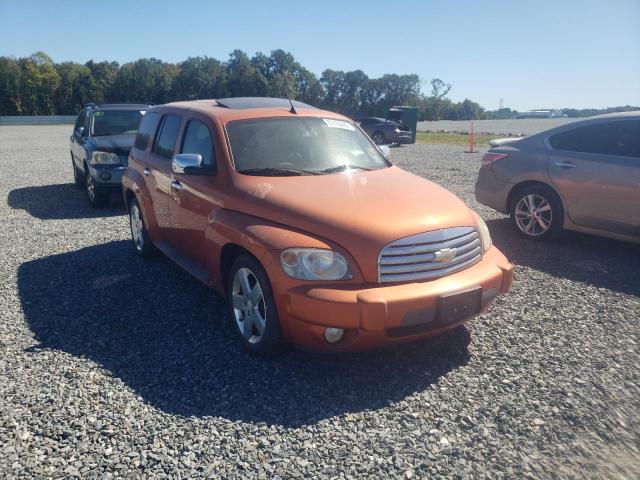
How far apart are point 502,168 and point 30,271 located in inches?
240

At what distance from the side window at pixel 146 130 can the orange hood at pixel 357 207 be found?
2284mm

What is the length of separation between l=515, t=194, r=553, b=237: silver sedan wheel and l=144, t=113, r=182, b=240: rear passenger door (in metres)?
4.50

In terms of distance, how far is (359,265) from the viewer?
3295mm

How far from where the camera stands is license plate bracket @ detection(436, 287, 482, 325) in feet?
10.9

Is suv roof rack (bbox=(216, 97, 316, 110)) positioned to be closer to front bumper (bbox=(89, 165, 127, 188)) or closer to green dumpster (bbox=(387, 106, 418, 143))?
front bumper (bbox=(89, 165, 127, 188))

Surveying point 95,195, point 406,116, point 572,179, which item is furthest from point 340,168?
point 406,116

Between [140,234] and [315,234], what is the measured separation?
11.5 feet

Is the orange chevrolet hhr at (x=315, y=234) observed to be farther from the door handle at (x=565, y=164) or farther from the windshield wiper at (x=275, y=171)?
the door handle at (x=565, y=164)

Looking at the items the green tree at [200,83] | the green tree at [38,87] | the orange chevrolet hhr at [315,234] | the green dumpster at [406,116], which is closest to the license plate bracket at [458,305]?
the orange chevrolet hhr at [315,234]

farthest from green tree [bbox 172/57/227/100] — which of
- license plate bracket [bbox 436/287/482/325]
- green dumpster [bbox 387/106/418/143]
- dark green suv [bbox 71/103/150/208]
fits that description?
license plate bracket [bbox 436/287/482/325]

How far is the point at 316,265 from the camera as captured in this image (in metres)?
3.31

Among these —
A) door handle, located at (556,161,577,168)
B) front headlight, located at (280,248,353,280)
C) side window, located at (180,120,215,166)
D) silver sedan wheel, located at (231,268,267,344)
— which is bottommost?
silver sedan wheel, located at (231,268,267,344)

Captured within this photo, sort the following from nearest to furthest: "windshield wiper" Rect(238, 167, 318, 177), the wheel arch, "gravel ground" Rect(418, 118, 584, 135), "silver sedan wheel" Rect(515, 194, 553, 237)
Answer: "windshield wiper" Rect(238, 167, 318, 177) < the wheel arch < "silver sedan wheel" Rect(515, 194, 553, 237) < "gravel ground" Rect(418, 118, 584, 135)

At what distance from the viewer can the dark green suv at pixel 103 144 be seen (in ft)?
29.8
